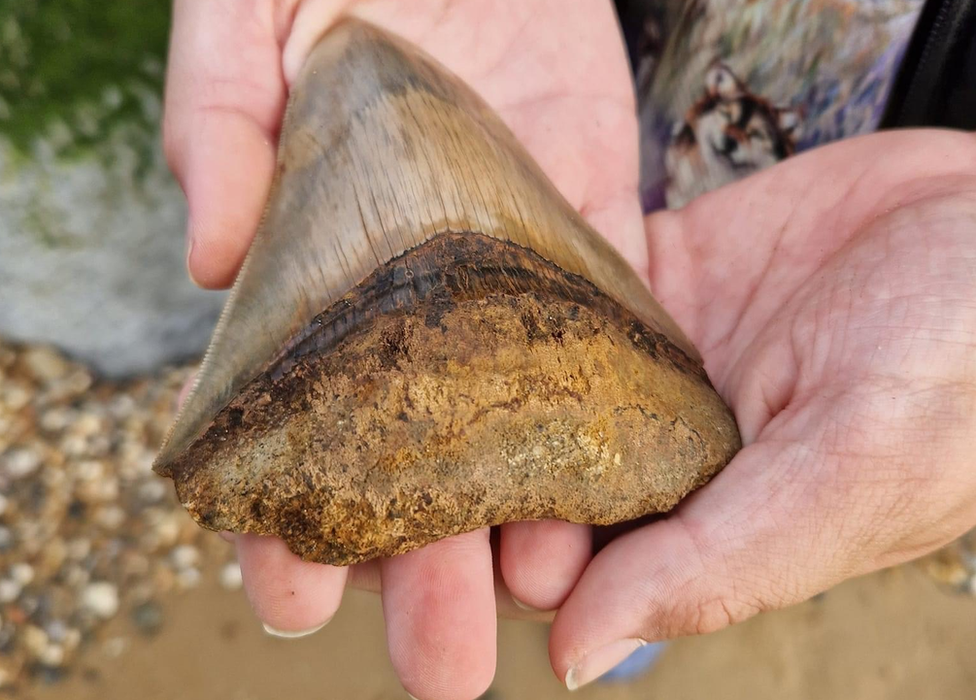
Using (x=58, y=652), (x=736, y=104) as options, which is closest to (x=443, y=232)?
(x=736, y=104)

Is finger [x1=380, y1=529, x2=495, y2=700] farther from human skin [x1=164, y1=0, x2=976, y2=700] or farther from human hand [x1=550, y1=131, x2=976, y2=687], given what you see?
human hand [x1=550, y1=131, x2=976, y2=687]

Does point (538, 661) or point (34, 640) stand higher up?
point (538, 661)

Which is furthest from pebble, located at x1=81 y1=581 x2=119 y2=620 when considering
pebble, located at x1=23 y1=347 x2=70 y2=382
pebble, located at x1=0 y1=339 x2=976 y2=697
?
pebble, located at x1=23 y1=347 x2=70 y2=382

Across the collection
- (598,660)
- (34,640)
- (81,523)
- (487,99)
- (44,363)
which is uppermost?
(487,99)

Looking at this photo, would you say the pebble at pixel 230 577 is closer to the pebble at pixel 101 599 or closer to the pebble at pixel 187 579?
the pebble at pixel 187 579

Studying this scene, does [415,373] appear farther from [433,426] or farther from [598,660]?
[598,660]

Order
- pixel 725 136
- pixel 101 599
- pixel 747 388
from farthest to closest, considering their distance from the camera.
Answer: pixel 101 599, pixel 725 136, pixel 747 388

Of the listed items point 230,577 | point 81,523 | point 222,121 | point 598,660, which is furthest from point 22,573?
point 598,660
